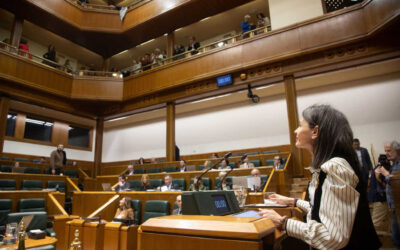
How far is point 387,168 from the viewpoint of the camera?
9.68ft

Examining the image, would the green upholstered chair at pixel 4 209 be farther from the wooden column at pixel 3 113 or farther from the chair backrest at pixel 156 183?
the wooden column at pixel 3 113

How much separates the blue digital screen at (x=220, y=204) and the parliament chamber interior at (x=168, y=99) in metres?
0.77

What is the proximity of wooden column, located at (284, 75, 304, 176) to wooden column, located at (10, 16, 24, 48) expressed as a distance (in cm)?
719

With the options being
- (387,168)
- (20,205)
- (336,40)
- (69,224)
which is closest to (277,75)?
(336,40)

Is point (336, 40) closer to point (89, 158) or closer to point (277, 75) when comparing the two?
point (277, 75)

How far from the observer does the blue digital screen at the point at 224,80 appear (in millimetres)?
6495

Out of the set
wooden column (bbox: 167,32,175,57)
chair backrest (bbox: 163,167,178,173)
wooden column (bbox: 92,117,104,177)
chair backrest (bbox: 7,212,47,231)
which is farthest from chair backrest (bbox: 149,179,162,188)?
wooden column (bbox: 92,117,104,177)

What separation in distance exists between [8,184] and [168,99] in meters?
4.20

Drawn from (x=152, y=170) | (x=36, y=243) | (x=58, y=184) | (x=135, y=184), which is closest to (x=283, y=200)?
(x=36, y=243)

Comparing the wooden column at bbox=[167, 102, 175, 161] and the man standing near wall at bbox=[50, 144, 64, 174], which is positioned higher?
the wooden column at bbox=[167, 102, 175, 161]

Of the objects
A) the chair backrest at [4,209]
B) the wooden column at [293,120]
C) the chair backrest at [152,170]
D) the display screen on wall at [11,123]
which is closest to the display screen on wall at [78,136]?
the display screen on wall at [11,123]

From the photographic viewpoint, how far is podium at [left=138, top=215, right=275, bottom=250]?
0.58 metres

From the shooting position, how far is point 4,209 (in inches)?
148

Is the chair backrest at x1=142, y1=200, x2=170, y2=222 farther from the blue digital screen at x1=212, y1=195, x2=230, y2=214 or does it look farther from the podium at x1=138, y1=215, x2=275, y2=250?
the podium at x1=138, y1=215, x2=275, y2=250
